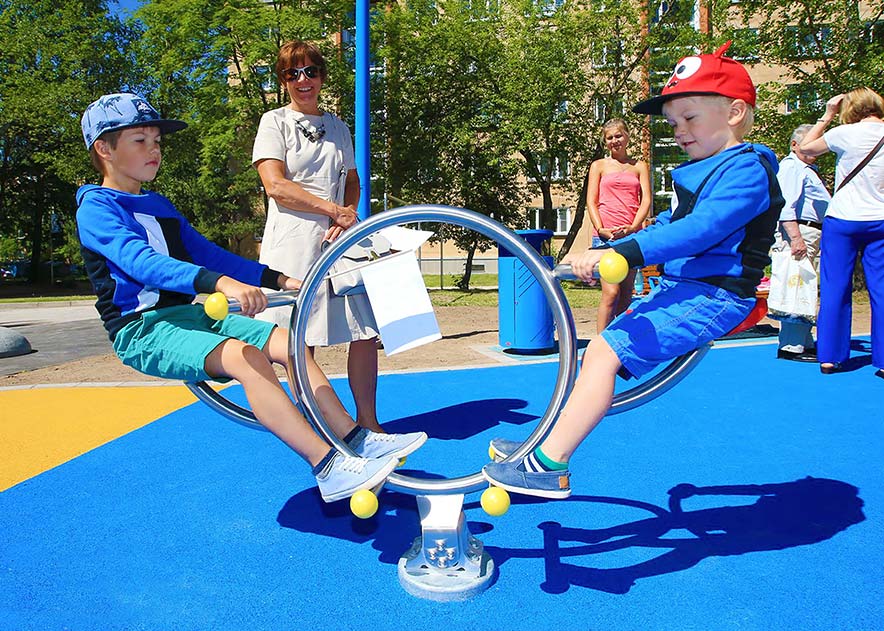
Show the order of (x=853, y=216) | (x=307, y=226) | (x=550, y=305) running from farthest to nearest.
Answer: (x=853, y=216) → (x=307, y=226) → (x=550, y=305)

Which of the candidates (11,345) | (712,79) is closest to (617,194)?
(712,79)

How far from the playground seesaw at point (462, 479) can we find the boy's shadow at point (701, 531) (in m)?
0.26

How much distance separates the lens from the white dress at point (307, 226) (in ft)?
11.4

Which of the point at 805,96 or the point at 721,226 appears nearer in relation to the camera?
the point at 721,226

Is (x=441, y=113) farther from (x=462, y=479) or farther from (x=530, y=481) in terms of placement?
(x=530, y=481)

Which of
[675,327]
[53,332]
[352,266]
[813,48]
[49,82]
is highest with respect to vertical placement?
[49,82]

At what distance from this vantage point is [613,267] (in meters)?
2.07

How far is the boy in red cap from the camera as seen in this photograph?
2.23m

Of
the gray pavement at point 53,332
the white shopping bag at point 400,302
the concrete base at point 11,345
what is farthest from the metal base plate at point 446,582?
the concrete base at point 11,345

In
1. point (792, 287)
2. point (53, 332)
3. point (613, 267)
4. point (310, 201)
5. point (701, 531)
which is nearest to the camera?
point (613, 267)

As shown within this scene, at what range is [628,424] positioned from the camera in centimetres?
423

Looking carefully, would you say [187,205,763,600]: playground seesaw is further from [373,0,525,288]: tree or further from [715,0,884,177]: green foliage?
[373,0,525,288]: tree

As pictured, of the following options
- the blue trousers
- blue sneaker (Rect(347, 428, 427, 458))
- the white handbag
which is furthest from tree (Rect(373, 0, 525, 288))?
blue sneaker (Rect(347, 428, 427, 458))

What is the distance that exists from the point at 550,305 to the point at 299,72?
6.68 ft
